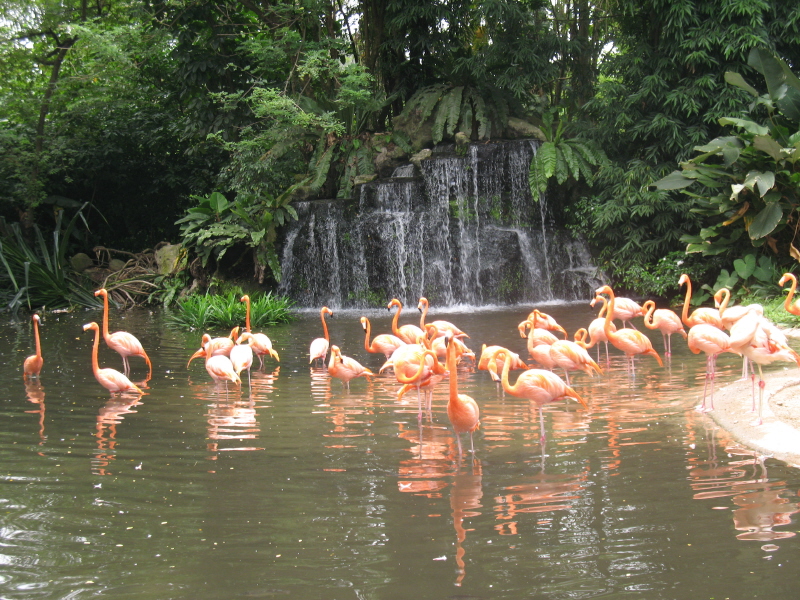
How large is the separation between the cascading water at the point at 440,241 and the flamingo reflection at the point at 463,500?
9.97 meters

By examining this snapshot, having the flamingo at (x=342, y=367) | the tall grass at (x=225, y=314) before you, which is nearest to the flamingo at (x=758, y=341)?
the flamingo at (x=342, y=367)

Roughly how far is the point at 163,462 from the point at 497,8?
1245 cm

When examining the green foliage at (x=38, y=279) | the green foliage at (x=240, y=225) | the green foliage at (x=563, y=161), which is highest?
the green foliage at (x=563, y=161)

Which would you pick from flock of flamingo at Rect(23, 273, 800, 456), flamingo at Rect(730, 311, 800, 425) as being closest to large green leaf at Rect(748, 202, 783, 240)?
flock of flamingo at Rect(23, 273, 800, 456)

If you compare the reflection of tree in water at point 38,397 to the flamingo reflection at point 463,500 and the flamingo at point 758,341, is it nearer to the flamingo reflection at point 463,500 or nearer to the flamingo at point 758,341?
the flamingo reflection at point 463,500

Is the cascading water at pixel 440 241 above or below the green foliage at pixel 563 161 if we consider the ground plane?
below

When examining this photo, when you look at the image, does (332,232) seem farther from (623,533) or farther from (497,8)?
(623,533)

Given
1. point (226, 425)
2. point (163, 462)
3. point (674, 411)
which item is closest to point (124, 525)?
point (163, 462)

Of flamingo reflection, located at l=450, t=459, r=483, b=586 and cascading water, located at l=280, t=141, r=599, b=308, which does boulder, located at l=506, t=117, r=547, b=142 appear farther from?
flamingo reflection, located at l=450, t=459, r=483, b=586

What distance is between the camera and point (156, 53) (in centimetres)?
1596

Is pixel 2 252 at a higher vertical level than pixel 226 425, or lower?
higher

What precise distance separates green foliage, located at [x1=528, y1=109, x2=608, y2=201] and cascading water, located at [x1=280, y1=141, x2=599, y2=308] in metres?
0.69

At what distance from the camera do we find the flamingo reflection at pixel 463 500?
3.36 meters

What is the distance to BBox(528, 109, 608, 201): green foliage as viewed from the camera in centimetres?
1370
